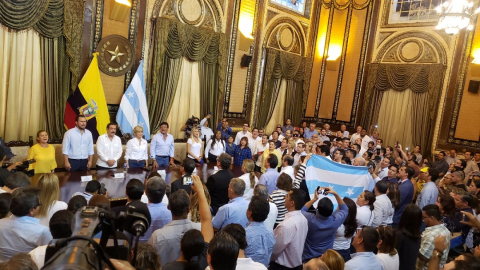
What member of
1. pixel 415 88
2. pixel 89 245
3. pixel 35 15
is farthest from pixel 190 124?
pixel 89 245

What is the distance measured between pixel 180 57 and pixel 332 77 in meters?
5.74

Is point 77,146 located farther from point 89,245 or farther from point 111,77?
point 89,245

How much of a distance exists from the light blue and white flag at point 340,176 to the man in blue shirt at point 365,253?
2.23 m

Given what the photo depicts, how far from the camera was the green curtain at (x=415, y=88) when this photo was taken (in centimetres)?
977

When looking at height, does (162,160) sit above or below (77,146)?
below

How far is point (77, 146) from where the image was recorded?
527 centimetres

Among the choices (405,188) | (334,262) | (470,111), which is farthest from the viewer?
(470,111)

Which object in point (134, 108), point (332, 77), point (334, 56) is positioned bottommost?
point (134, 108)

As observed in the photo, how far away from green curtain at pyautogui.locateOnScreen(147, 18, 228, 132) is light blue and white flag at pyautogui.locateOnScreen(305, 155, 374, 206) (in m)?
4.12

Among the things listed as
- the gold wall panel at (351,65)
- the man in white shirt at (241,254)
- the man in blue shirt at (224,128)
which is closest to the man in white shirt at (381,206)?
the man in white shirt at (241,254)

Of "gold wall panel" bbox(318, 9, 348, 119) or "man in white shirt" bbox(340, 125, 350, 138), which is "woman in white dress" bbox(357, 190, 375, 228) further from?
"gold wall panel" bbox(318, 9, 348, 119)

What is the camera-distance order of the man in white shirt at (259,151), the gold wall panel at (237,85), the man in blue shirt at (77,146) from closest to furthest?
the man in blue shirt at (77,146)
the man in white shirt at (259,151)
the gold wall panel at (237,85)

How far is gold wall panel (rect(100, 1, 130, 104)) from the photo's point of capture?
21.9 ft

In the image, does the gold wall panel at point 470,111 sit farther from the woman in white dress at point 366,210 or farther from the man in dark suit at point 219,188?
the man in dark suit at point 219,188
